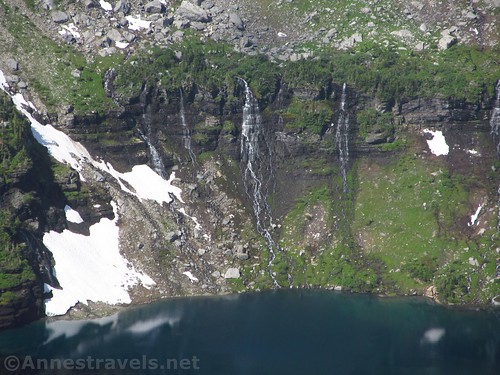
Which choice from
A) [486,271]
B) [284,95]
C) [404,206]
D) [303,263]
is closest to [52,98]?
[284,95]

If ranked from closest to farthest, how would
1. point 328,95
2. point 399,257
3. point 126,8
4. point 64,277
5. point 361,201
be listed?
point 64,277 → point 399,257 → point 361,201 → point 328,95 → point 126,8

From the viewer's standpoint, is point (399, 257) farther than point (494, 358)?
Yes

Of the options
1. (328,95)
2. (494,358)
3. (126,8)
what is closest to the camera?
(494,358)

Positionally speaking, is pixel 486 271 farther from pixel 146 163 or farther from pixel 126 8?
pixel 126 8

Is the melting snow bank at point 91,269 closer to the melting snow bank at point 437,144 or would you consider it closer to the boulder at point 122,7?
the boulder at point 122,7

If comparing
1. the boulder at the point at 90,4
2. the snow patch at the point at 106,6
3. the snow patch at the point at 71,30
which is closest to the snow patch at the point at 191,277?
the snow patch at the point at 71,30

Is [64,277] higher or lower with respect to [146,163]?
lower
